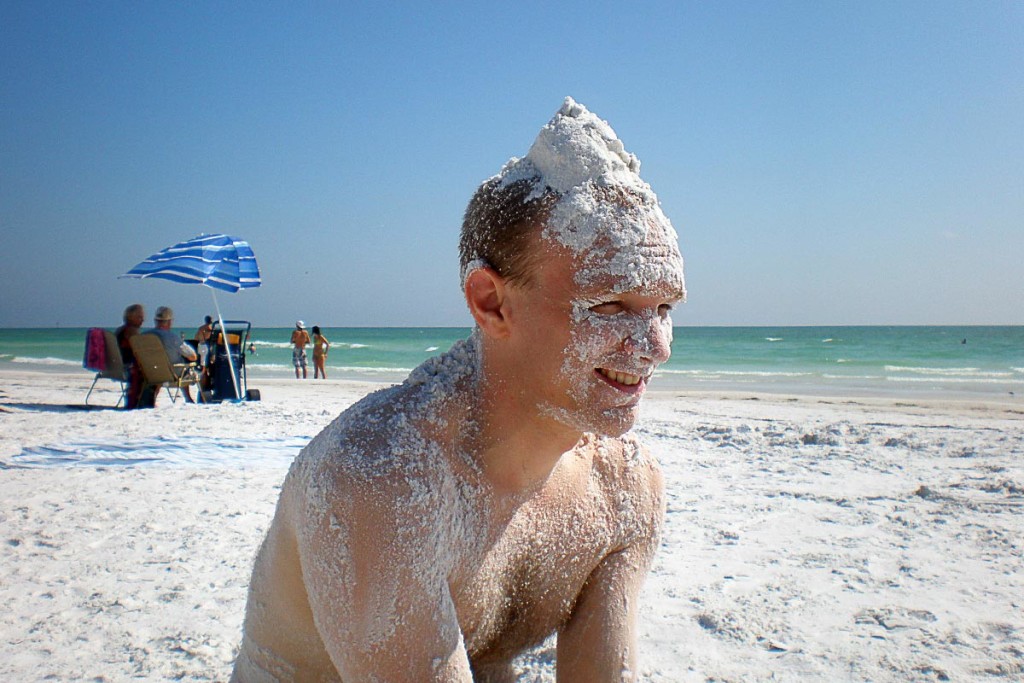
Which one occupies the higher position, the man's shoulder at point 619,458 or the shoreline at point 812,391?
the man's shoulder at point 619,458

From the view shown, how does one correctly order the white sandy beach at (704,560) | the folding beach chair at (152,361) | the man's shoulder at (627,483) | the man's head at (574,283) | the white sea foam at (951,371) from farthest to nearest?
the white sea foam at (951,371) → the folding beach chair at (152,361) → the white sandy beach at (704,560) → the man's shoulder at (627,483) → the man's head at (574,283)

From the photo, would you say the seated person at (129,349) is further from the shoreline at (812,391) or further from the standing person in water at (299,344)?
the standing person in water at (299,344)

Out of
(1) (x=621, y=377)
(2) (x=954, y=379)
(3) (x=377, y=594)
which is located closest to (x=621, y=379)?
(1) (x=621, y=377)

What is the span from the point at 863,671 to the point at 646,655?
2.40 ft

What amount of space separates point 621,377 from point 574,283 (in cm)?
20

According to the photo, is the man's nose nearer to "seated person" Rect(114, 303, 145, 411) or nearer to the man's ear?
the man's ear

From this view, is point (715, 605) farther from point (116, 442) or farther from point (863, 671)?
point (116, 442)

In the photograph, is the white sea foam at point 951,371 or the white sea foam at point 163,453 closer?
the white sea foam at point 163,453

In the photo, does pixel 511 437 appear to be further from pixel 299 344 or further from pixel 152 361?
pixel 299 344

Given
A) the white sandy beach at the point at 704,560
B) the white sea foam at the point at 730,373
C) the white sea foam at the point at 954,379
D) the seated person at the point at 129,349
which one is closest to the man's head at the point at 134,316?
the seated person at the point at 129,349

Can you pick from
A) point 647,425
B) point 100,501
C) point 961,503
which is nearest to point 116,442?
point 100,501

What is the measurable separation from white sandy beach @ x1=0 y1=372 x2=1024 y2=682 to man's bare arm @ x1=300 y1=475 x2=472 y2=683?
4.30ft

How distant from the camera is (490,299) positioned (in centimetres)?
136

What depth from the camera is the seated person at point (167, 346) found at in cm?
960
